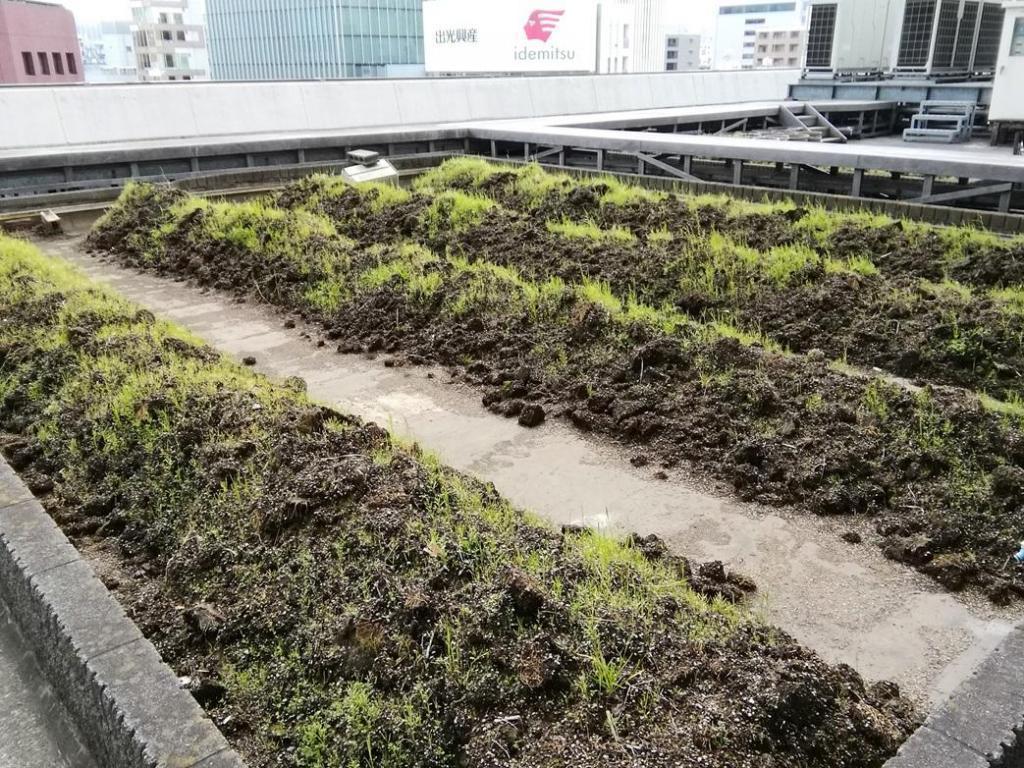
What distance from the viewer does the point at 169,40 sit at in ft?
266

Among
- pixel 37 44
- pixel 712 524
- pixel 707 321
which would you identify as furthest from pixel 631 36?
pixel 712 524

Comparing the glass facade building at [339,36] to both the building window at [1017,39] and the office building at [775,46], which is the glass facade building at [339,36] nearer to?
the building window at [1017,39]

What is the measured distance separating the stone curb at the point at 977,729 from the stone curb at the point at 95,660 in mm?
1802

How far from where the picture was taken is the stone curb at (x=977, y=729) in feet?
6.72

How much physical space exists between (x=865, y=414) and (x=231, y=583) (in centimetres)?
314

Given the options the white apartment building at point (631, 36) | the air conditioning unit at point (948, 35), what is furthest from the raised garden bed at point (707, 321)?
the white apartment building at point (631, 36)

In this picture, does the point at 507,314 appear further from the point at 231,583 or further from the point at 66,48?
the point at 66,48

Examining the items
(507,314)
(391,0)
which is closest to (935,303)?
(507,314)

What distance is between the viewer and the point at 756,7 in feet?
370

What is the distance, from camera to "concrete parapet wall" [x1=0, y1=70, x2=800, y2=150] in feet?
38.8

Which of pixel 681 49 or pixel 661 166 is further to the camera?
pixel 681 49

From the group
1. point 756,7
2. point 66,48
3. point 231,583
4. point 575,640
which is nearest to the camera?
point 575,640

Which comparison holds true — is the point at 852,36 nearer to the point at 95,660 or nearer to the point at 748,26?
the point at 95,660

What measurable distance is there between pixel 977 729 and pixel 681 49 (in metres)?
130
